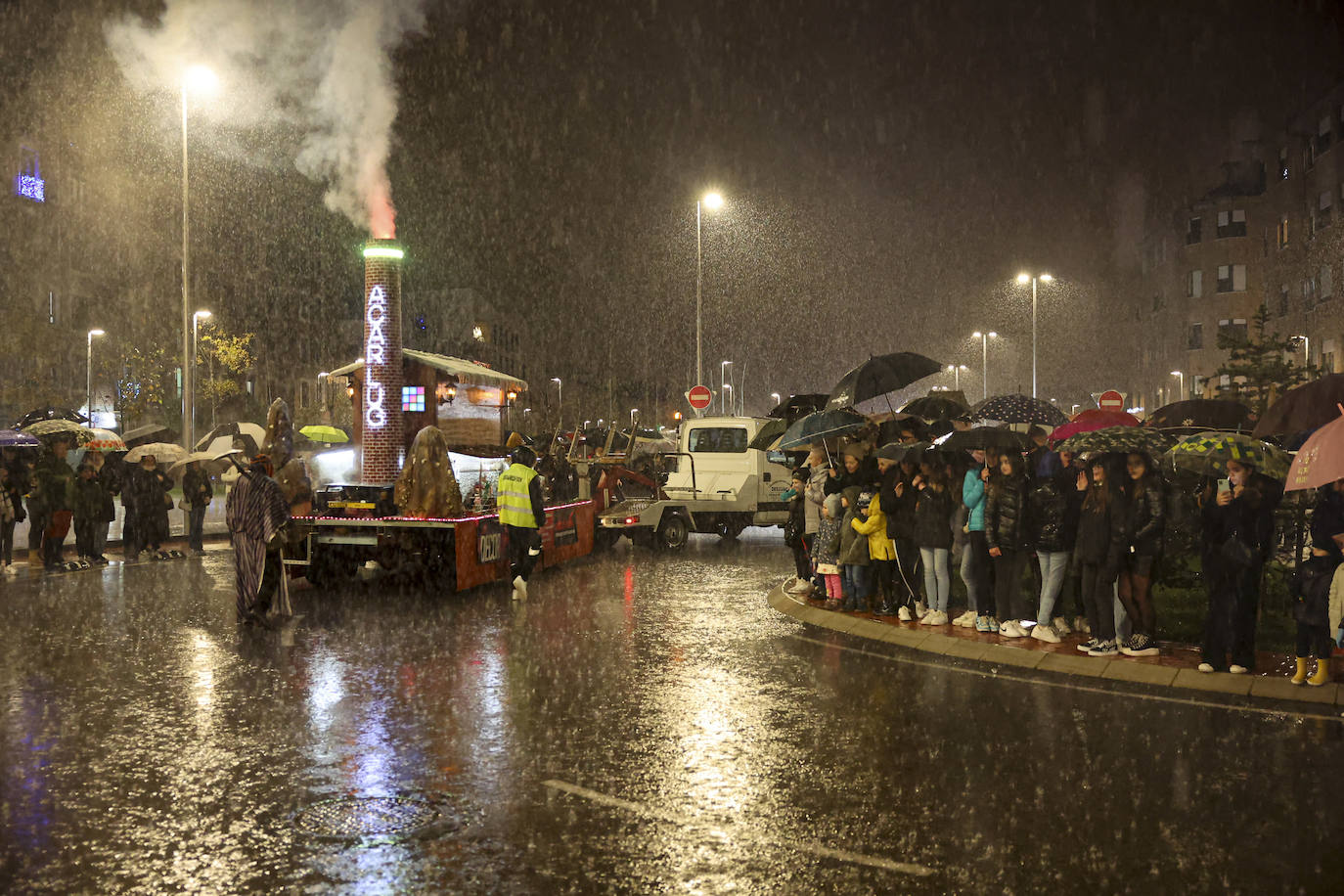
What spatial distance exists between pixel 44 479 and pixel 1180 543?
14.3 m

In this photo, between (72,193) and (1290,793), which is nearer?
(1290,793)

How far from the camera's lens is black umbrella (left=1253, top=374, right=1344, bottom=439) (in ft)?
34.6

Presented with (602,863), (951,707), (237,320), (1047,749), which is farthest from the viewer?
(237,320)

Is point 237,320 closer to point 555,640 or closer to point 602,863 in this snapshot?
point 555,640

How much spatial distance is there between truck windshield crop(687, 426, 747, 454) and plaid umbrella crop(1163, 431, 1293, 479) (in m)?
10.9

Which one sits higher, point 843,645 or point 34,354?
point 34,354

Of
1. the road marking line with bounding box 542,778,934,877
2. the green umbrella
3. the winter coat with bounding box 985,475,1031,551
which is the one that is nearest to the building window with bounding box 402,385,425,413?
the green umbrella

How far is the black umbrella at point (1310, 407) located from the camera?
10.5 metres

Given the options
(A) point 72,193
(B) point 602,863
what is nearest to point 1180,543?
(B) point 602,863

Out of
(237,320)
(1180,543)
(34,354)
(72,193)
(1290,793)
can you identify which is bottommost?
(1290,793)

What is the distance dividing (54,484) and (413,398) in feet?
39.5

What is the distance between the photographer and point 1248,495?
8883 mm

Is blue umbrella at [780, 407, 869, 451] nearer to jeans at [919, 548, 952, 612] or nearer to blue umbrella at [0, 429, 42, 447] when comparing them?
jeans at [919, 548, 952, 612]

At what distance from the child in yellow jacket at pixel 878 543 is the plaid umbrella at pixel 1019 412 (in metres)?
3.18
